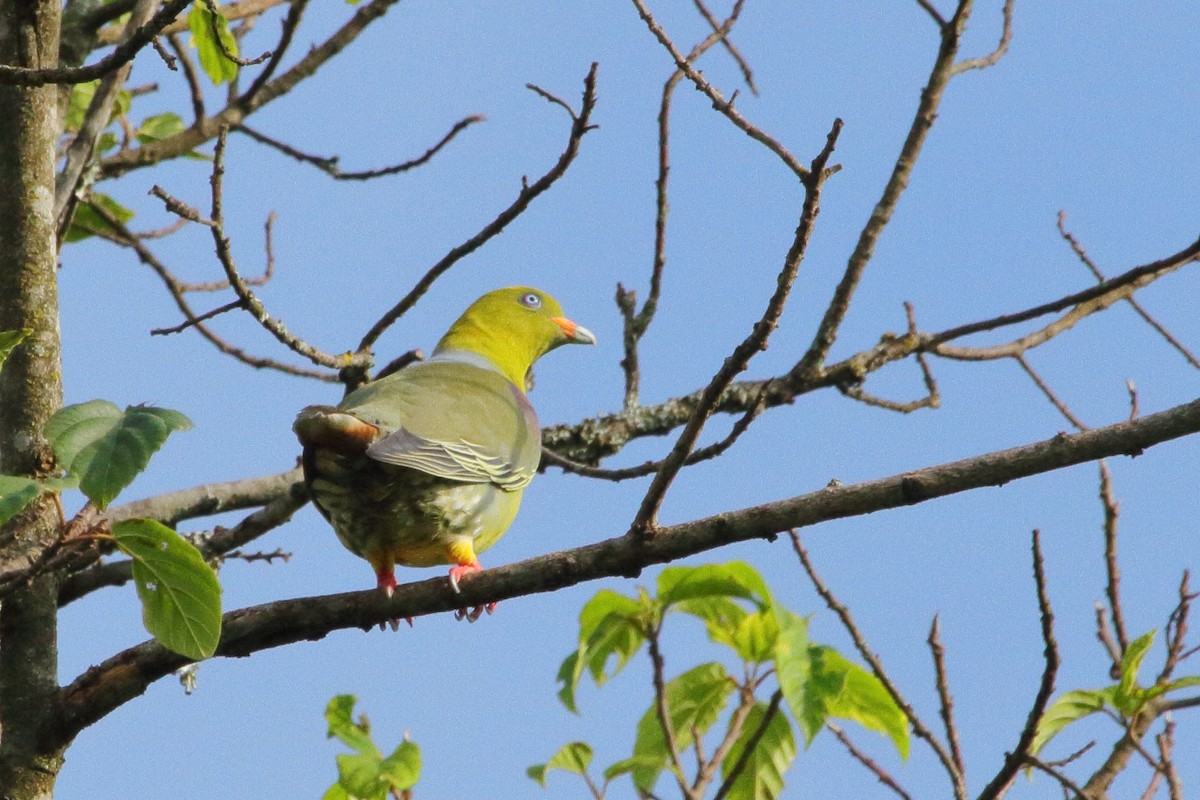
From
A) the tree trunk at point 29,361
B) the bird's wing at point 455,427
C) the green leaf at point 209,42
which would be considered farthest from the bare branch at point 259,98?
the tree trunk at point 29,361

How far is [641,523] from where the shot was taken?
288cm

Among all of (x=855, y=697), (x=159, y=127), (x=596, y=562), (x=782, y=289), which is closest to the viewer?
(x=782, y=289)

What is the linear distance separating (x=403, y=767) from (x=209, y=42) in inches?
91.8

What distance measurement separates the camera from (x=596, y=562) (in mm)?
2973

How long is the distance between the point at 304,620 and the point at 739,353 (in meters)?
1.38

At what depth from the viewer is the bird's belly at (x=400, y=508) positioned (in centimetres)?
406

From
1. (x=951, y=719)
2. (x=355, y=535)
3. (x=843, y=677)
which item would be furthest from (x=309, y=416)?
(x=951, y=719)

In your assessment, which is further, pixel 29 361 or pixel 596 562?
pixel 29 361

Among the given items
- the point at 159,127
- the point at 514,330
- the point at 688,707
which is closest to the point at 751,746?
the point at 688,707

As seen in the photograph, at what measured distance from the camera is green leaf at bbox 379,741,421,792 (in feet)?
11.1

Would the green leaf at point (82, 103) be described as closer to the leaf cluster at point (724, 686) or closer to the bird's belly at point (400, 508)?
the bird's belly at point (400, 508)

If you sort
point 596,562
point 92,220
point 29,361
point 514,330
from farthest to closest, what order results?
point 514,330 < point 92,220 < point 29,361 < point 596,562

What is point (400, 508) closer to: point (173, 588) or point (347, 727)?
point (347, 727)

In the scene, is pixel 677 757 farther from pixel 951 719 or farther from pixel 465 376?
pixel 465 376
